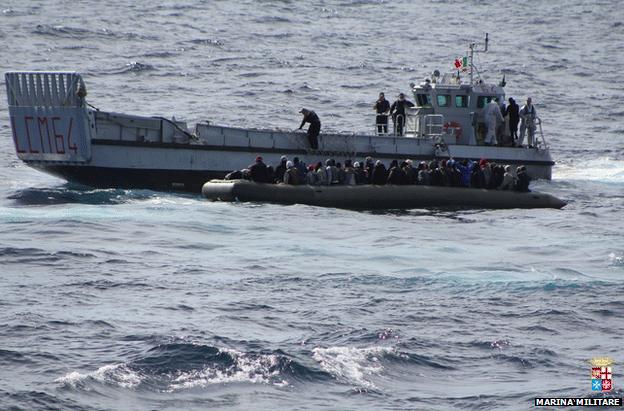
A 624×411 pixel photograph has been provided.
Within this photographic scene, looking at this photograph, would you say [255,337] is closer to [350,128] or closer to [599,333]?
[599,333]

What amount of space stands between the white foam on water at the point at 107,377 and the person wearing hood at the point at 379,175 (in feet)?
69.1

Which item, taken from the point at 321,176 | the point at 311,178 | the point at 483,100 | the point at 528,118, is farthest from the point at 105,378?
the point at 528,118

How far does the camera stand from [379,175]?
42219 mm

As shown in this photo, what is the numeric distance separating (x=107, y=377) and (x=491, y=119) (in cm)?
2978

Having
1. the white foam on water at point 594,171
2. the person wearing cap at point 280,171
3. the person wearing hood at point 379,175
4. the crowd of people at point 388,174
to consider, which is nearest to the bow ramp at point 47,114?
the crowd of people at point 388,174

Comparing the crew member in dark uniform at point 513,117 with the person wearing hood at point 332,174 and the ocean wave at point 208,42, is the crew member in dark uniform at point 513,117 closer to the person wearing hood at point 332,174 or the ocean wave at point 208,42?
the person wearing hood at point 332,174

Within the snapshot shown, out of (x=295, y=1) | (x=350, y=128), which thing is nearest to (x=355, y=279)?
(x=350, y=128)

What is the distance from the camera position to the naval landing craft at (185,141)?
137 ft

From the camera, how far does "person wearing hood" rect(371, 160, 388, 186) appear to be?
42.1 metres

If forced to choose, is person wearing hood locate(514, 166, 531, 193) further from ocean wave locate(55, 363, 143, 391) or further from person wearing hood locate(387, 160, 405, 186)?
ocean wave locate(55, 363, 143, 391)

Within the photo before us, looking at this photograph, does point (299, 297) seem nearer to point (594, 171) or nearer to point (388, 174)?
point (388, 174)

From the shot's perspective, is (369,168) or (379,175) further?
(369,168)

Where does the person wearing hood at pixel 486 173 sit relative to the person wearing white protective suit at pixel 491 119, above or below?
below

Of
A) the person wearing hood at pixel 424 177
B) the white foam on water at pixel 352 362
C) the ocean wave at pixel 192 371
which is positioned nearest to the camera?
the ocean wave at pixel 192 371
